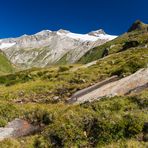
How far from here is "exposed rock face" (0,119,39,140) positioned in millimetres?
20266

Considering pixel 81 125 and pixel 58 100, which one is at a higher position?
pixel 58 100

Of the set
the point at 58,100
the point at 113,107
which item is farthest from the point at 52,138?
the point at 58,100

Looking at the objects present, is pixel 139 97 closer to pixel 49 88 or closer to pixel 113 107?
pixel 113 107

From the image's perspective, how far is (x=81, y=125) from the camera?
17.9 m

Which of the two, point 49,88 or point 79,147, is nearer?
point 79,147

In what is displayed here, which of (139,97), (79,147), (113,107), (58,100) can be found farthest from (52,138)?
(58,100)

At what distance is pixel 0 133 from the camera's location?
66.8ft

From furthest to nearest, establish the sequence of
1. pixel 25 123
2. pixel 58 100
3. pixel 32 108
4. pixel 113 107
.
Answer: pixel 58 100 < pixel 32 108 < pixel 25 123 < pixel 113 107

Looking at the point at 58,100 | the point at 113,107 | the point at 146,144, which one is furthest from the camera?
the point at 58,100

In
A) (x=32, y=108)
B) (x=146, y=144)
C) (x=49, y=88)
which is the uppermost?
(x=49, y=88)

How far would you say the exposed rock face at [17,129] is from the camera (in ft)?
66.5

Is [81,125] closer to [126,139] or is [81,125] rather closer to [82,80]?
[126,139]

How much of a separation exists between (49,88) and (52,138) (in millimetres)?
24646

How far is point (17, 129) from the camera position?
2097 cm
